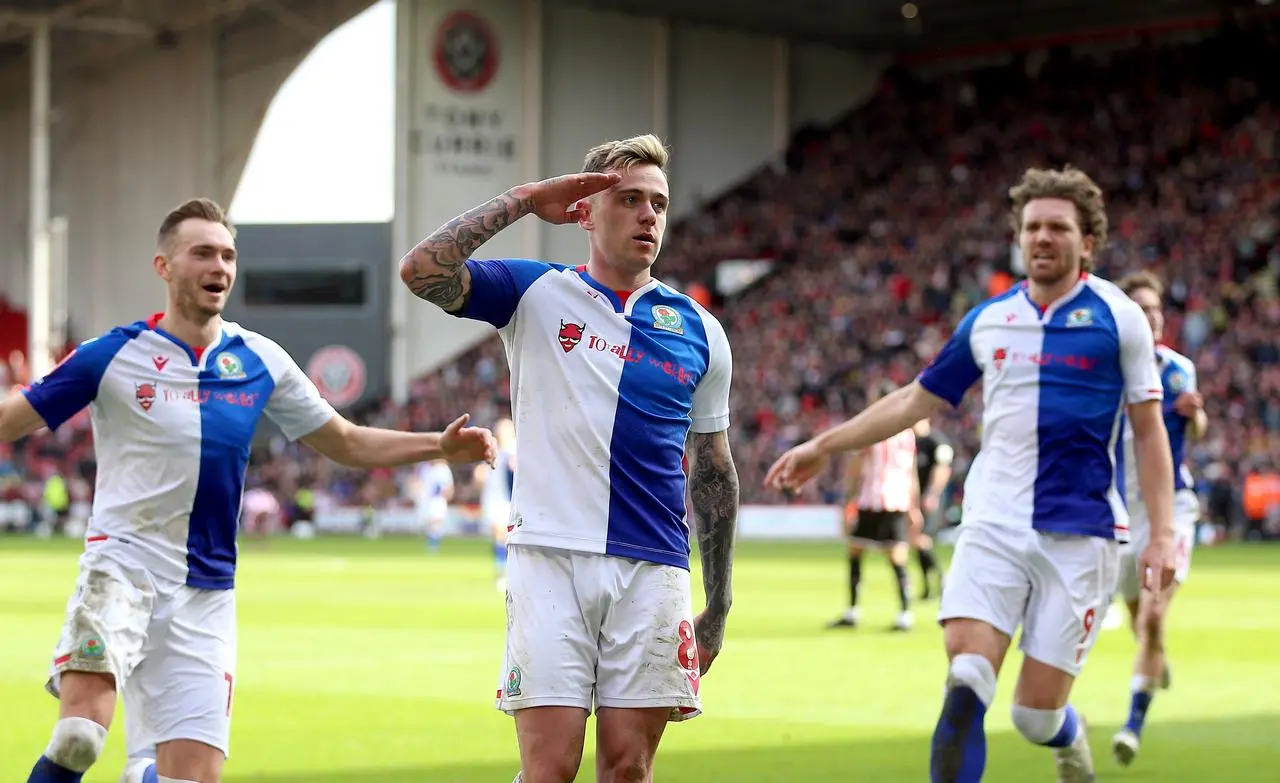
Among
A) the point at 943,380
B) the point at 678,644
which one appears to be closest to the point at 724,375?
the point at 678,644

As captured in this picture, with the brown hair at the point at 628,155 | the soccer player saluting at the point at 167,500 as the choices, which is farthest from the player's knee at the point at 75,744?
the brown hair at the point at 628,155

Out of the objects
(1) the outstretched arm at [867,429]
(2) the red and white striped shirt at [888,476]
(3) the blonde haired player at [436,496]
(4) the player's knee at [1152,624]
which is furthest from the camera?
(3) the blonde haired player at [436,496]

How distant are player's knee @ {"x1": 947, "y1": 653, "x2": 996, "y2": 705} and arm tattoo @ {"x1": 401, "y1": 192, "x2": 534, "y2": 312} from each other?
110 inches

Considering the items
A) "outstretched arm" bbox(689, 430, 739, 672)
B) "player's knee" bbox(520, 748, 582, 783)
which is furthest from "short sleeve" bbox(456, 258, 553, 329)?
"player's knee" bbox(520, 748, 582, 783)

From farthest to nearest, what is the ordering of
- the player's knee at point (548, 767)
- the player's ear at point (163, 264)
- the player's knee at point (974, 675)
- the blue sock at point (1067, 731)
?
the blue sock at point (1067, 731), the player's knee at point (974, 675), the player's ear at point (163, 264), the player's knee at point (548, 767)

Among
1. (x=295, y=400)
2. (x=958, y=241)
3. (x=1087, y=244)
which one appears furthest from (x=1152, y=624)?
(x=958, y=241)

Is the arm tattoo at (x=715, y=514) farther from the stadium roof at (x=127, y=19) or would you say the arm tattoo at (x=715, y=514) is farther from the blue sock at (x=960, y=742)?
the stadium roof at (x=127, y=19)

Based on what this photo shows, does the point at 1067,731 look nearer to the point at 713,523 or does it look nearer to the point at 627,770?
the point at 713,523

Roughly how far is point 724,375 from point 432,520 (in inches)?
1242

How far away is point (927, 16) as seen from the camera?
55.3 m

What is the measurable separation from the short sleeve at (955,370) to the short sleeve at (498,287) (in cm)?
265

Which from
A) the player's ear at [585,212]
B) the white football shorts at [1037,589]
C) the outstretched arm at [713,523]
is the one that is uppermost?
the player's ear at [585,212]

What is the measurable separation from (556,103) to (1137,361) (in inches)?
1834

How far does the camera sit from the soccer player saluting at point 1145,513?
1018 cm
